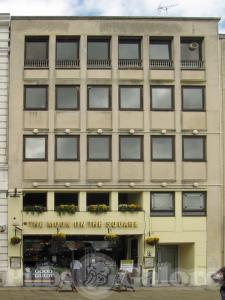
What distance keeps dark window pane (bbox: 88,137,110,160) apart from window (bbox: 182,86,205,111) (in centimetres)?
529

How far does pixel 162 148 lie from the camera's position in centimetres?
4675

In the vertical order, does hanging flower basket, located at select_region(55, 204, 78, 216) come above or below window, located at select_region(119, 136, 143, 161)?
below

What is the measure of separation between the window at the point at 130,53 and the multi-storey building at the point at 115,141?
0.07 meters

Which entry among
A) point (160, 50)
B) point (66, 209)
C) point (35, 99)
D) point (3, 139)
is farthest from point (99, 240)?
point (160, 50)

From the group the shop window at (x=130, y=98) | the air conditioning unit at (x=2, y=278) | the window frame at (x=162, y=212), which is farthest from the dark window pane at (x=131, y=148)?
the air conditioning unit at (x=2, y=278)

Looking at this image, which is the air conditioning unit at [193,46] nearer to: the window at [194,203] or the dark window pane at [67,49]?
the dark window pane at [67,49]

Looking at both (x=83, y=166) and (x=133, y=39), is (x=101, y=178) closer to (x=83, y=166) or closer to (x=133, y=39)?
(x=83, y=166)

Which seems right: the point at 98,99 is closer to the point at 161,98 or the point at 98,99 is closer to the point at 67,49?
the point at 67,49

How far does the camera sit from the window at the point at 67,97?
46562 mm

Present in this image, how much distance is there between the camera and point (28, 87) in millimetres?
46625

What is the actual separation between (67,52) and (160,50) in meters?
5.81

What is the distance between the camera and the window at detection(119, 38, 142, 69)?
1858 inches

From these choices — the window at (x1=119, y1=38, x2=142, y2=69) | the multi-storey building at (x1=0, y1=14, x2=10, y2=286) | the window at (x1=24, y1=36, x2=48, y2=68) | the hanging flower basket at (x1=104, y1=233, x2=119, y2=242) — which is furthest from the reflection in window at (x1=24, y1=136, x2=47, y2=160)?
the window at (x1=119, y1=38, x2=142, y2=69)

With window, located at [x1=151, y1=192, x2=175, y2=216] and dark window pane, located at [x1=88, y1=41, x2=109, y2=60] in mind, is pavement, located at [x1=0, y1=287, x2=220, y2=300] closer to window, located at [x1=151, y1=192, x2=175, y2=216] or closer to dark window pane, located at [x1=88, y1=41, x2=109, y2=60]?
window, located at [x1=151, y1=192, x2=175, y2=216]
